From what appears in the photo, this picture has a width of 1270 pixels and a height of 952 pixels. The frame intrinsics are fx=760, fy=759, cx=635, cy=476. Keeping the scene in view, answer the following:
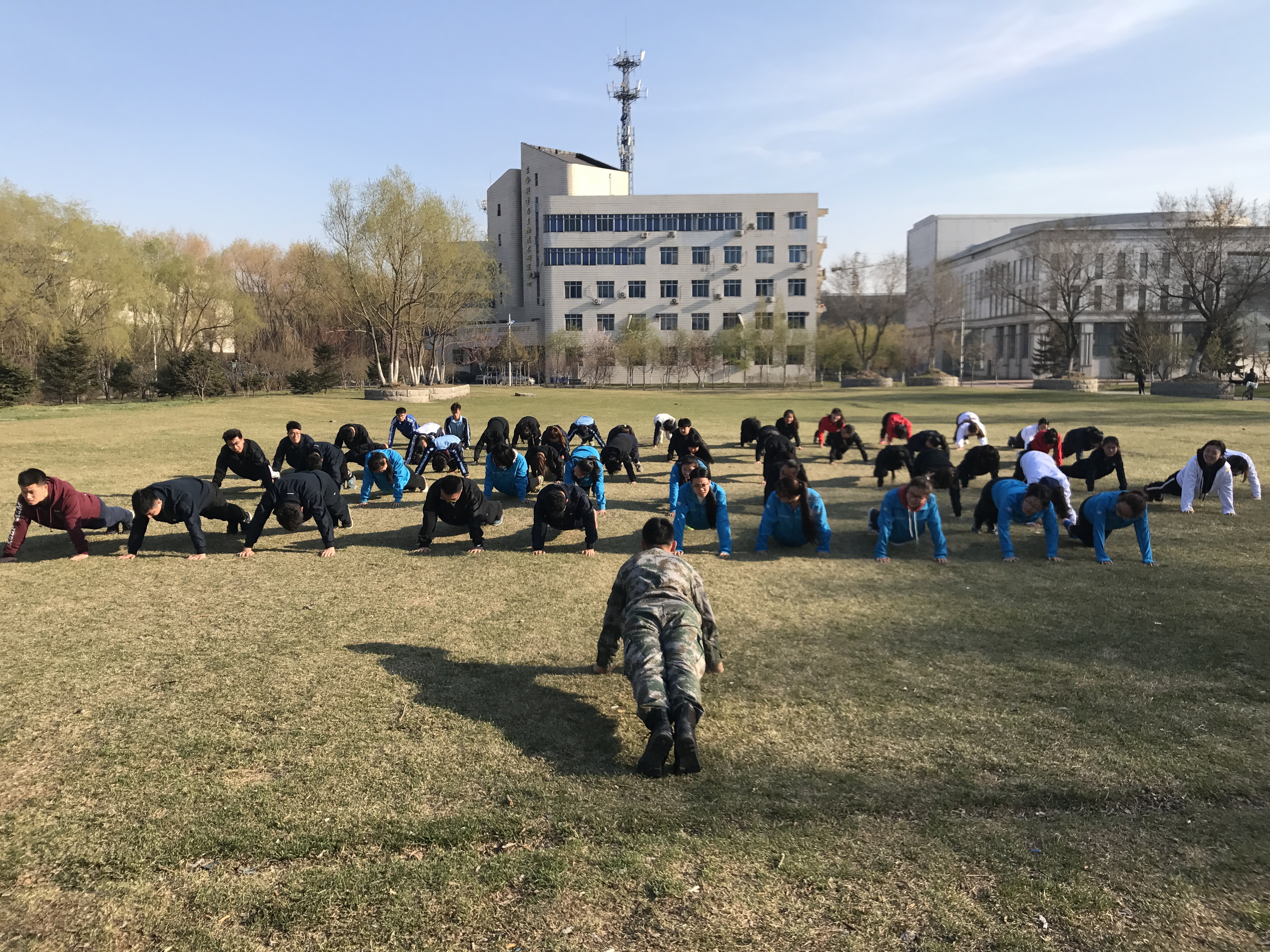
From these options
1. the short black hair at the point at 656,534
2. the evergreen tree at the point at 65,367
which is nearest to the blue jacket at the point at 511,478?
the short black hair at the point at 656,534

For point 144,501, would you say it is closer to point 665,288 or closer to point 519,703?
point 519,703

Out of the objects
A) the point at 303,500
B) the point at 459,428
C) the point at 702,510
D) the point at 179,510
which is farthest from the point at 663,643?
the point at 459,428

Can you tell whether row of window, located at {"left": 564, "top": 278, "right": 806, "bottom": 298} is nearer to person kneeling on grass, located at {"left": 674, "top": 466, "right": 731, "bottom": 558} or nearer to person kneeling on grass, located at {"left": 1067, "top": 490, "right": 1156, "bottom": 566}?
person kneeling on grass, located at {"left": 674, "top": 466, "right": 731, "bottom": 558}

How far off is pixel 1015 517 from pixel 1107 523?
3.24 feet

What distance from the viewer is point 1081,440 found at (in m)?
14.0

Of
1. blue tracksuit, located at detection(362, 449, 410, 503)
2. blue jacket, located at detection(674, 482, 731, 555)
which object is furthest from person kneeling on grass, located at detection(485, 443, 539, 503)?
blue jacket, located at detection(674, 482, 731, 555)

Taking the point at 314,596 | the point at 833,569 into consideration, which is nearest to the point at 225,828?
the point at 314,596

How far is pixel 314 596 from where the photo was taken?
7.73 meters

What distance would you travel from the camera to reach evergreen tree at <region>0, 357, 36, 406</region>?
30.3 metres

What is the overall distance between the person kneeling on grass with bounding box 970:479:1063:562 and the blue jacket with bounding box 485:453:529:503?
22.3 ft

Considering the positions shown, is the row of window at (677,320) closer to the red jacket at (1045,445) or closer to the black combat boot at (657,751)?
the red jacket at (1045,445)

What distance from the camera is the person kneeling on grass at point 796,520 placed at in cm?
933

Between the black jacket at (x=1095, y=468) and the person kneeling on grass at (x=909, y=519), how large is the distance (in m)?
4.52

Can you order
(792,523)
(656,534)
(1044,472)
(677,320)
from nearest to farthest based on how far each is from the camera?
1. (656,534)
2. (792,523)
3. (1044,472)
4. (677,320)
